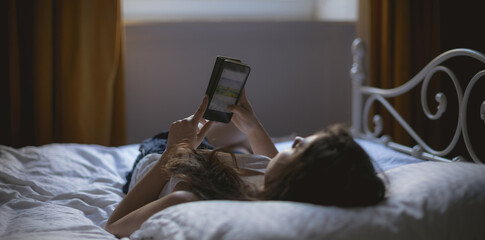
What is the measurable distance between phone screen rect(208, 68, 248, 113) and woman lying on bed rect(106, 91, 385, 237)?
4 centimetres

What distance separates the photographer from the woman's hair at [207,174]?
91 cm

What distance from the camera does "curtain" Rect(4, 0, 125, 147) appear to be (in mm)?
2205

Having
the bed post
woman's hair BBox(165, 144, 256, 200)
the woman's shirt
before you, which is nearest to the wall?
the bed post

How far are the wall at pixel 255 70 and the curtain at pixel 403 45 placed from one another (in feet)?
0.98

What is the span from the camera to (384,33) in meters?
2.44

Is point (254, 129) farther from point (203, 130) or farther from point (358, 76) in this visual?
point (358, 76)

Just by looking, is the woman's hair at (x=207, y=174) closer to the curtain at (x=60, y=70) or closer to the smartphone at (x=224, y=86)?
the smartphone at (x=224, y=86)

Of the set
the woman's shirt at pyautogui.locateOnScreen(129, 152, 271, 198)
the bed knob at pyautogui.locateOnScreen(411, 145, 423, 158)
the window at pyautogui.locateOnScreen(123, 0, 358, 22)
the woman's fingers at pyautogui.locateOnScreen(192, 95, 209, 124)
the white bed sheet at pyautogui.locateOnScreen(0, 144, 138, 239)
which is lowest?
the white bed sheet at pyautogui.locateOnScreen(0, 144, 138, 239)

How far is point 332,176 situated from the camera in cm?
76

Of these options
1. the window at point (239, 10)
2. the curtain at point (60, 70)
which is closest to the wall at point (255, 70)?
the window at point (239, 10)

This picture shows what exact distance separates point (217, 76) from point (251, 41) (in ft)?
5.33

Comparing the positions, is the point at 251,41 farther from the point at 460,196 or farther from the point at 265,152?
the point at 460,196

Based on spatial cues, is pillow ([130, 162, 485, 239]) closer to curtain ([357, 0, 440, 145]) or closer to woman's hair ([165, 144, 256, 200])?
woman's hair ([165, 144, 256, 200])

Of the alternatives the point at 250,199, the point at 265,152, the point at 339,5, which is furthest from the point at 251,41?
the point at 250,199
